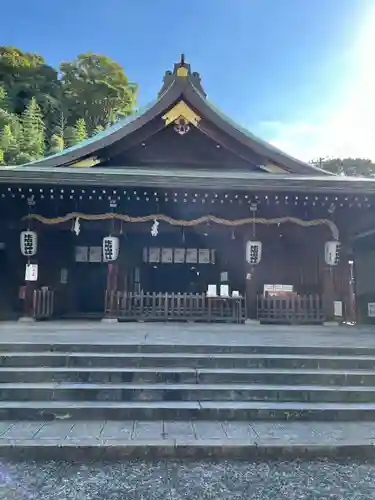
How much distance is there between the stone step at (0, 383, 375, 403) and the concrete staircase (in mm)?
13

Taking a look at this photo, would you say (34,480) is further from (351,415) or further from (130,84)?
(130,84)

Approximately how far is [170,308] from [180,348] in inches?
148

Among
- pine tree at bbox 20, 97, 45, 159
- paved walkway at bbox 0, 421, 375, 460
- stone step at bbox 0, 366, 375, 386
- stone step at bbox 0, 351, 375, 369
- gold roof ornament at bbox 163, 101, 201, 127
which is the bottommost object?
paved walkway at bbox 0, 421, 375, 460

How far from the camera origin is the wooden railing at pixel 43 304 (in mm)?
9531

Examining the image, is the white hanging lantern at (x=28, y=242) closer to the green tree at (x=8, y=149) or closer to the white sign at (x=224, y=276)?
the white sign at (x=224, y=276)

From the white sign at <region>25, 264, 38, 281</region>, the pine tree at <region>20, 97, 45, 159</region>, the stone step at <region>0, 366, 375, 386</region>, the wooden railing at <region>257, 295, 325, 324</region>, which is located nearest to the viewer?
the stone step at <region>0, 366, 375, 386</region>

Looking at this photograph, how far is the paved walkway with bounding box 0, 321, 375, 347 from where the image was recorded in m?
6.44

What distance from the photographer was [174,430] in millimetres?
4309

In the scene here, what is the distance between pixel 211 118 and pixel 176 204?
299 cm

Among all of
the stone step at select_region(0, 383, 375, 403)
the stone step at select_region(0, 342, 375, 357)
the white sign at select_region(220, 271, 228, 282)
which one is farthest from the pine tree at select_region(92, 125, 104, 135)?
the stone step at select_region(0, 383, 375, 403)

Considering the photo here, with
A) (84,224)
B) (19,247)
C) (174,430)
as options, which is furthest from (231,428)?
(19,247)

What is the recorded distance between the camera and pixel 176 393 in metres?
5.04

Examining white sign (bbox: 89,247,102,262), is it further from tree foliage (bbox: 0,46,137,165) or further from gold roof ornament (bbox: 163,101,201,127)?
tree foliage (bbox: 0,46,137,165)

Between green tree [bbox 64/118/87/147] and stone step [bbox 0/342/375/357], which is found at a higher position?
green tree [bbox 64/118/87/147]
